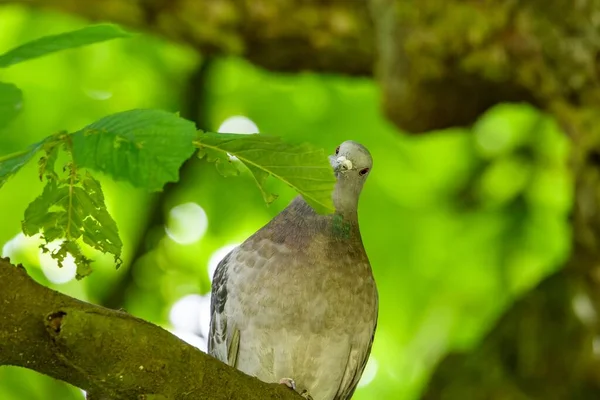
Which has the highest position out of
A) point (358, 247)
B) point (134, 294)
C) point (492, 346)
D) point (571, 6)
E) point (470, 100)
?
point (571, 6)

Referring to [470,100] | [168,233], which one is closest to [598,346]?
[470,100]

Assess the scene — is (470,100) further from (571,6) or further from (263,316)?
(263,316)

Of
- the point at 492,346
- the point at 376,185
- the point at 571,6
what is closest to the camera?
the point at 571,6

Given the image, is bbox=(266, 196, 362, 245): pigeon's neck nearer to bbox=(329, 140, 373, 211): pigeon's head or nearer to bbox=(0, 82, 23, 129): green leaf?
bbox=(329, 140, 373, 211): pigeon's head

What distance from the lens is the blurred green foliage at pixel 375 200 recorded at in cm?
810

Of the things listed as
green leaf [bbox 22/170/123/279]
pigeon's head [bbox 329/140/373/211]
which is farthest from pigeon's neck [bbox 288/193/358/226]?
green leaf [bbox 22/170/123/279]

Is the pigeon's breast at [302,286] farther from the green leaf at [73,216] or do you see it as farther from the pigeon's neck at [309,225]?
the green leaf at [73,216]

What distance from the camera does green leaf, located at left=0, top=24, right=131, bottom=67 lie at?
7.16 feet

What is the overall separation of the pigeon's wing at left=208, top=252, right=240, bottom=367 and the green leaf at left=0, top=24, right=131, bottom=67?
2.35 meters

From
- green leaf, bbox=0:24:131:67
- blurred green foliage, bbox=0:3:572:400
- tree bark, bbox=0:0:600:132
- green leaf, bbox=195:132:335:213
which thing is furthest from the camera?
blurred green foliage, bbox=0:3:572:400

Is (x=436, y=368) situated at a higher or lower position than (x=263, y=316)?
lower

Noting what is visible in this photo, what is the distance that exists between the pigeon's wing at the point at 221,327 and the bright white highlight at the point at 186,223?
3.58 meters

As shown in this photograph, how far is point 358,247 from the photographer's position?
4.47m

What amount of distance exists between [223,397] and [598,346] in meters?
4.30
